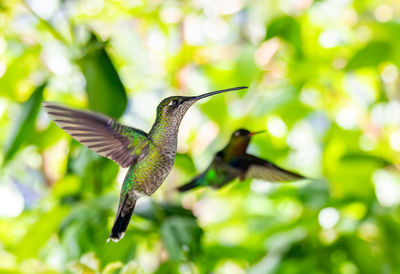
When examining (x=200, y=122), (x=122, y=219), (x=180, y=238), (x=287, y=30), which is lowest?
(x=200, y=122)

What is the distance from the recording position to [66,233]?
783 mm

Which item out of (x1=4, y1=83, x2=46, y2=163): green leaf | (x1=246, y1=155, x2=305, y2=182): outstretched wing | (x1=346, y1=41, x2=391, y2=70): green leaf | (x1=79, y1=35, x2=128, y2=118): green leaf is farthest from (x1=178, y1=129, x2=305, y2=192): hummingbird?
(x1=346, y1=41, x2=391, y2=70): green leaf

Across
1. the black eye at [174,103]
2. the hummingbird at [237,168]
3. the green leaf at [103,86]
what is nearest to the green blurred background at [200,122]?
the green leaf at [103,86]

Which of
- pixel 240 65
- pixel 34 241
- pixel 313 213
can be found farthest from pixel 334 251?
pixel 34 241

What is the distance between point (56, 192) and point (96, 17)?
46cm

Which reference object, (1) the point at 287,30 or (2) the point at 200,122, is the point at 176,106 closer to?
(1) the point at 287,30

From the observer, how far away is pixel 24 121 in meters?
0.62

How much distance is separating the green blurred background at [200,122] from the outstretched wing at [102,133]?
191 mm

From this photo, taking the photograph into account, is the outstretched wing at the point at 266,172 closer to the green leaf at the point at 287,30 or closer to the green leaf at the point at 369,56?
the green leaf at the point at 287,30

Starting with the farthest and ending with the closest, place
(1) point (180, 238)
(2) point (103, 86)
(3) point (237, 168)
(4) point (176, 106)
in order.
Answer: (1) point (180, 238)
(2) point (103, 86)
(3) point (237, 168)
(4) point (176, 106)

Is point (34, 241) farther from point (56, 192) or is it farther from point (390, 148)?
point (390, 148)

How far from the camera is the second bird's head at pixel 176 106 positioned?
263 mm

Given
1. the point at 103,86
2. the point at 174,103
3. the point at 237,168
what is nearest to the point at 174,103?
the point at 174,103

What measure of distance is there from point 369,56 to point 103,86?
1.93 feet
